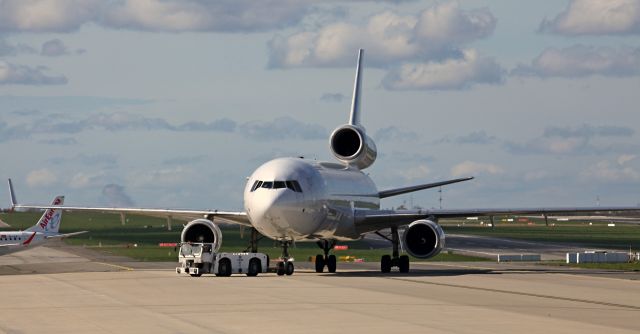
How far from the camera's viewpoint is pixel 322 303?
32.0 m

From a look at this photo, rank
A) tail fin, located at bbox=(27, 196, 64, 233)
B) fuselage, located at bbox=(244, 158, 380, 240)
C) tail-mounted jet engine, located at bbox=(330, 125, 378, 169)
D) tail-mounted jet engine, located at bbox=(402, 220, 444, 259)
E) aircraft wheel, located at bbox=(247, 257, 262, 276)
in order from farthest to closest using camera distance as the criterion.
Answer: tail fin, located at bbox=(27, 196, 64, 233)
tail-mounted jet engine, located at bbox=(330, 125, 378, 169)
tail-mounted jet engine, located at bbox=(402, 220, 444, 259)
aircraft wheel, located at bbox=(247, 257, 262, 276)
fuselage, located at bbox=(244, 158, 380, 240)

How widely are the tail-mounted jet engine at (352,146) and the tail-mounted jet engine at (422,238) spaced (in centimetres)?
689

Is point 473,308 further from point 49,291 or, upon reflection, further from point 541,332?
point 49,291

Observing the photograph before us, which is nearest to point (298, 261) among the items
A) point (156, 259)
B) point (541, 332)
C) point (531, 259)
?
point (156, 259)

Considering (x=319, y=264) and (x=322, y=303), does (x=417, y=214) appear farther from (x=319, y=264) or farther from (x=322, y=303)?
(x=322, y=303)

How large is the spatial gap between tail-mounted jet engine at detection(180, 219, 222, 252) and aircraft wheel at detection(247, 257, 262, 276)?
2345 millimetres

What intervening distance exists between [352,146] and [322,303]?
1031 inches

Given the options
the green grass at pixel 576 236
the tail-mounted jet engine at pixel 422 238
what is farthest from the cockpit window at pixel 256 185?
the green grass at pixel 576 236

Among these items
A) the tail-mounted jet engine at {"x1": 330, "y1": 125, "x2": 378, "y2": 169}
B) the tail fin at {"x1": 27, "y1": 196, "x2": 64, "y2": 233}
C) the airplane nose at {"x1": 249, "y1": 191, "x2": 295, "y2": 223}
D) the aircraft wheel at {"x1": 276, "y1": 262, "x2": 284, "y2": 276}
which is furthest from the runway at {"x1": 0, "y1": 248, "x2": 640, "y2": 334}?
the tail fin at {"x1": 27, "y1": 196, "x2": 64, "y2": 233}

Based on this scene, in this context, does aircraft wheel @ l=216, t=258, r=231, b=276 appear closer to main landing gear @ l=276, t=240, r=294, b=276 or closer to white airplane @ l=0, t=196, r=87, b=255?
main landing gear @ l=276, t=240, r=294, b=276

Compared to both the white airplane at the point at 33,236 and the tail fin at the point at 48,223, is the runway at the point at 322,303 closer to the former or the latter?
the white airplane at the point at 33,236

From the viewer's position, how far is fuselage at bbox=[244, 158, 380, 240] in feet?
151

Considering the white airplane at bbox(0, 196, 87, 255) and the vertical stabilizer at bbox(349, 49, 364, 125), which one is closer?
the vertical stabilizer at bbox(349, 49, 364, 125)

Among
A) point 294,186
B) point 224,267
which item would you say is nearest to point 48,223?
point 224,267
